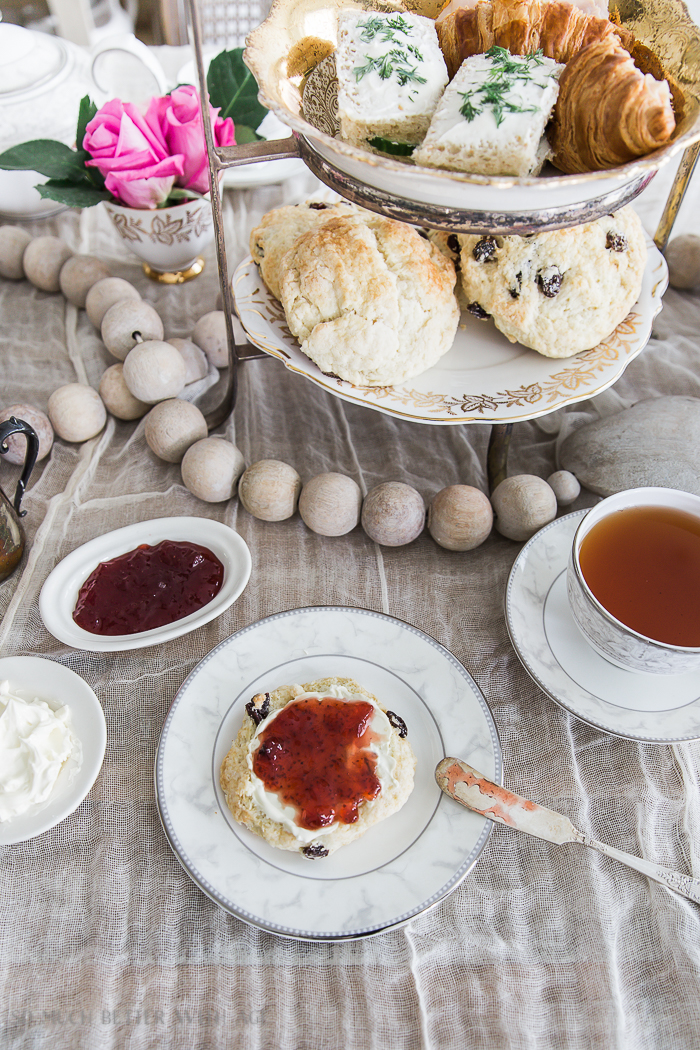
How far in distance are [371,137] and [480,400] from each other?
1.32 ft

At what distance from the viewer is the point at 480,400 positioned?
1.10 meters

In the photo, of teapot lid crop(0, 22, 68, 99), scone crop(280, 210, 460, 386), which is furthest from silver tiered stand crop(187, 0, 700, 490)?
teapot lid crop(0, 22, 68, 99)

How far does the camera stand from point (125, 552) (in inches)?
45.6

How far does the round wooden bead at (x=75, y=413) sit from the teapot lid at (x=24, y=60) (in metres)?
0.84

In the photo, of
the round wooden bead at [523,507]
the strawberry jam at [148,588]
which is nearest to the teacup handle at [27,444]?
the strawberry jam at [148,588]

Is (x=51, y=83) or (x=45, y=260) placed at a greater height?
A: (x=51, y=83)

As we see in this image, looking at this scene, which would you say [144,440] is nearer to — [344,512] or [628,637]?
[344,512]

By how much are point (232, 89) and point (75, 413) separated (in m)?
0.87

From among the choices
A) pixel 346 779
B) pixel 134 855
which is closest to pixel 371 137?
pixel 346 779

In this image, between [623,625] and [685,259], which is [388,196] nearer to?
[623,625]

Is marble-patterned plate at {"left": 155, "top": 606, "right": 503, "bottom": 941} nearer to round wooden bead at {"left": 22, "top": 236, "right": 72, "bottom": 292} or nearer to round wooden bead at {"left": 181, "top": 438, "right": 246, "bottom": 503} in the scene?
round wooden bead at {"left": 181, "top": 438, "right": 246, "bottom": 503}

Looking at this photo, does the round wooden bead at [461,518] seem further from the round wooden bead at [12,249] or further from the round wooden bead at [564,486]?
the round wooden bead at [12,249]

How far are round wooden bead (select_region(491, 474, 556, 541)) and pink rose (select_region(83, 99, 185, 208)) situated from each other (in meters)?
0.98

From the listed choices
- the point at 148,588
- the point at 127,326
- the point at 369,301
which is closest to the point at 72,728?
the point at 148,588
